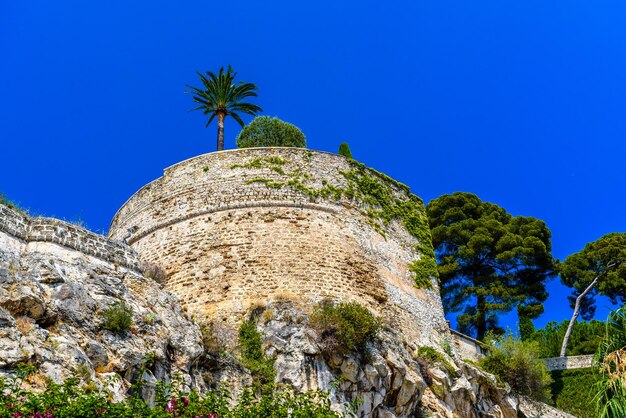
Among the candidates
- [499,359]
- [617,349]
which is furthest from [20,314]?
[499,359]

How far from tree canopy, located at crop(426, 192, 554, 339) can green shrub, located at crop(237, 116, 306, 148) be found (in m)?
6.91

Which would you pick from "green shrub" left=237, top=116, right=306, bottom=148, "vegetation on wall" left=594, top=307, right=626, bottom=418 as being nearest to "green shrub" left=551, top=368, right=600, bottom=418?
"vegetation on wall" left=594, top=307, right=626, bottom=418

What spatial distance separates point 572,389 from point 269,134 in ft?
39.9

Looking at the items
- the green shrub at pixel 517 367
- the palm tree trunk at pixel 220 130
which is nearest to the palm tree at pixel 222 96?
the palm tree trunk at pixel 220 130

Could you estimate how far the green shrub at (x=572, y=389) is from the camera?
858 inches

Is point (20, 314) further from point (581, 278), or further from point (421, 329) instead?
point (581, 278)

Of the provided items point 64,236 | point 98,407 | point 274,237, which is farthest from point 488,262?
point 98,407

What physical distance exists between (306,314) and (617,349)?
19.9 ft

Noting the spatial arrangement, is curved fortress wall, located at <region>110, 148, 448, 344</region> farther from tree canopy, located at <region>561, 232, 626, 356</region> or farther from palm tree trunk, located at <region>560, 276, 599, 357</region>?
tree canopy, located at <region>561, 232, 626, 356</region>

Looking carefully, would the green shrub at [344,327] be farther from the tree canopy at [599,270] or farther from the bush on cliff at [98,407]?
the tree canopy at [599,270]

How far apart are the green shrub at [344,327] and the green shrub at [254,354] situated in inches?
43.0

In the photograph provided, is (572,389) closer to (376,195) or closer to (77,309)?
(376,195)

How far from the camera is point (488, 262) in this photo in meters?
27.6

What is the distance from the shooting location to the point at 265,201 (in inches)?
688
